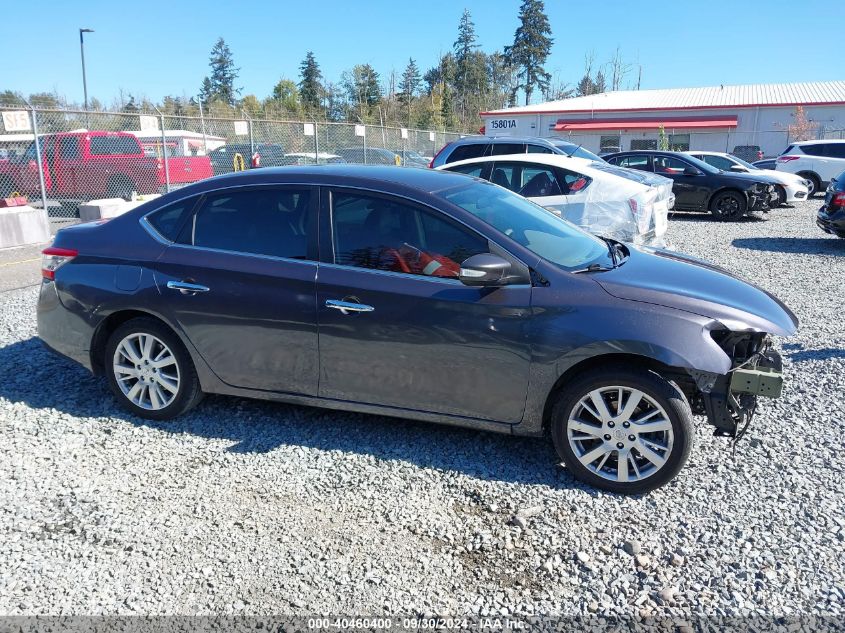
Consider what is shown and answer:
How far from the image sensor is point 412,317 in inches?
149

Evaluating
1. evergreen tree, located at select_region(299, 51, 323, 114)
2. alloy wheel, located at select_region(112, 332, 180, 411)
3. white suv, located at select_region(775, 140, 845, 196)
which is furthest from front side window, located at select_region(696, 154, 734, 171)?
evergreen tree, located at select_region(299, 51, 323, 114)

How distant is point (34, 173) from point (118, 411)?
1374 cm

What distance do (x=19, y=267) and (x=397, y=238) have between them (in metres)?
8.26

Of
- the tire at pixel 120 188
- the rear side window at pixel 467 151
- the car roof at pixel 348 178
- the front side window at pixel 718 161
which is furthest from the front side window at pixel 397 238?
the front side window at pixel 718 161

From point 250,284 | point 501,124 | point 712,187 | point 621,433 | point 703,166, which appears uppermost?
point 501,124

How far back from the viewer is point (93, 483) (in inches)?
147

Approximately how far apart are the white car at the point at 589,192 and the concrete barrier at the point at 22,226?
7723mm

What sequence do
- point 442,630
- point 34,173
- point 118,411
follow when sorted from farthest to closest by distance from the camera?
point 34,173
point 118,411
point 442,630

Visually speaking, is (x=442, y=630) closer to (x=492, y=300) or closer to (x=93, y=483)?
(x=492, y=300)

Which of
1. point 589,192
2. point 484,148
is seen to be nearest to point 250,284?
point 589,192

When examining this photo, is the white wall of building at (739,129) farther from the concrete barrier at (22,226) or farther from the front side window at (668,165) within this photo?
the concrete barrier at (22,226)

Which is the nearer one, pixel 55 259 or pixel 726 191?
pixel 55 259

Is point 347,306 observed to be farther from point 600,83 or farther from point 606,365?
point 600,83

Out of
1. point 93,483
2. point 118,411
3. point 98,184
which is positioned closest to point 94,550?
point 93,483
